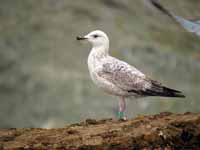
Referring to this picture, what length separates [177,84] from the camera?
75.8 feet

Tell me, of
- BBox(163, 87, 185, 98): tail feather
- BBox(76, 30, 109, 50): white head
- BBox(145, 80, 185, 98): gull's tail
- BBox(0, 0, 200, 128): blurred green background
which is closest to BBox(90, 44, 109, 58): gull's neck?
BBox(76, 30, 109, 50): white head

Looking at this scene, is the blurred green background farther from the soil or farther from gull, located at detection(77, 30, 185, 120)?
the soil

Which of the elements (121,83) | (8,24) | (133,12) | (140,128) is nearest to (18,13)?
(8,24)

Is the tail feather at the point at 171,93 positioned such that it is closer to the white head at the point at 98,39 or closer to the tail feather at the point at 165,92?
the tail feather at the point at 165,92

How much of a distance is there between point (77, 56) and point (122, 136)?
16.0m

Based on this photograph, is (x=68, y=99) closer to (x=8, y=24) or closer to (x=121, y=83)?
(x=8, y=24)

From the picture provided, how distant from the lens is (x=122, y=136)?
8.41 m

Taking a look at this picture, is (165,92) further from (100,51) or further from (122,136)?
(122,136)

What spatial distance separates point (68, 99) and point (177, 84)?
291cm

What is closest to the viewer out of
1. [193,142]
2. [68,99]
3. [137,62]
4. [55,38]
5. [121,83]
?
[193,142]

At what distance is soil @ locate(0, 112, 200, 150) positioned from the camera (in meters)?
8.26

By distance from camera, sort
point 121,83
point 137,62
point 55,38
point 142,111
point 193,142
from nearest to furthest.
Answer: point 193,142 → point 121,83 → point 142,111 → point 137,62 → point 55,38

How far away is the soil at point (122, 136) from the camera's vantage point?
27.1 ft

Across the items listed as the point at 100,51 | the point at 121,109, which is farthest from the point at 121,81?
the point at 100,51
